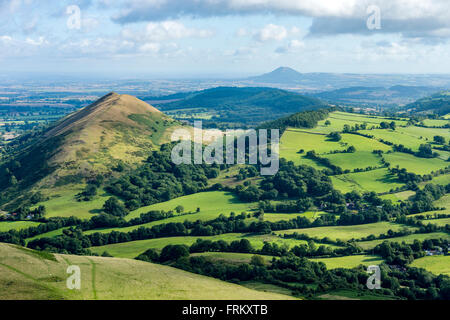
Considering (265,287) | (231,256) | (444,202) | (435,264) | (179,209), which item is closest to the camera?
(265,287)

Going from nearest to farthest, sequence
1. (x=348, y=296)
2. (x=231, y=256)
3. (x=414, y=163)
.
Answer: (x=348, y=296) → (x=231, y=256) → (x=414, y=163)

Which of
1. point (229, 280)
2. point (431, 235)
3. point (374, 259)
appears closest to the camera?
point (229, 280)

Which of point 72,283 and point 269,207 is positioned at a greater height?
point 72,283

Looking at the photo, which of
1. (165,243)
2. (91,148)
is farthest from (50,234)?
(91,148)

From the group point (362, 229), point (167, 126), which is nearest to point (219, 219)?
point (362, 229)

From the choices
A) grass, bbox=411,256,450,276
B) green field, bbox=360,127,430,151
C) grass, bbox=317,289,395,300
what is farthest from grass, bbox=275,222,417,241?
green field, bbox=360,127,430,151

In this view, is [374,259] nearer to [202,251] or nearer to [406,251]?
[406,251]

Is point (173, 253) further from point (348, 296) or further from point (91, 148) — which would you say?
point (91, 148)
